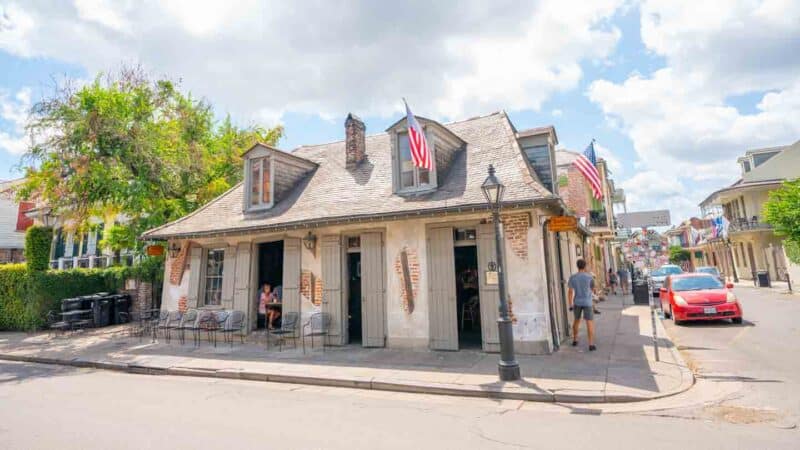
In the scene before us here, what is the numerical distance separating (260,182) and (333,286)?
174 inches

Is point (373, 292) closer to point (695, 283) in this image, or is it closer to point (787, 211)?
point (695, 283)

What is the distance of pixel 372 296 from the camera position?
9.78 meters

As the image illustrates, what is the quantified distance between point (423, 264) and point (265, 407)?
460 centimetres

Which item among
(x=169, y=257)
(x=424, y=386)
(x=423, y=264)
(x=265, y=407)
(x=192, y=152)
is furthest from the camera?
(x=192, y=152)

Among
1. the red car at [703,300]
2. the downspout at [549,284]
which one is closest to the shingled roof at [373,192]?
the downspout at [549,284]

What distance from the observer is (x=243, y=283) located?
11.4 m

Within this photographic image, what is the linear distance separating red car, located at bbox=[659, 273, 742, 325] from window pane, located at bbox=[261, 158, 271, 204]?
12402mm

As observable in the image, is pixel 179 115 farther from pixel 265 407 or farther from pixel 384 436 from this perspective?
pixel 384 436

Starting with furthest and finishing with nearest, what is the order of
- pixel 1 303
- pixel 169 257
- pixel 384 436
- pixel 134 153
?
1. pixel 1 303
2. pixel 134 153
3. pixel 169 257
4. pixel 384 436

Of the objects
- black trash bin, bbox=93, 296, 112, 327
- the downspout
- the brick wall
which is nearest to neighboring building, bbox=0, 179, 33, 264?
black trash bin, bbox=93, 296, 112, 327

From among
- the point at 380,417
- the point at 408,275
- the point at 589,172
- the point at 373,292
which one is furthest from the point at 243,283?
the point at 589,172

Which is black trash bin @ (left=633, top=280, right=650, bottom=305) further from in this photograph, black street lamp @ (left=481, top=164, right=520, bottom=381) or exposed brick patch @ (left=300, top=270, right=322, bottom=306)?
exposed brick patch @ (left=300, top=270, right=322, bottom=306)

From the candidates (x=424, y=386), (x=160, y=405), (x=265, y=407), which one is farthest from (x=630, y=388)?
(x=160, y=405)

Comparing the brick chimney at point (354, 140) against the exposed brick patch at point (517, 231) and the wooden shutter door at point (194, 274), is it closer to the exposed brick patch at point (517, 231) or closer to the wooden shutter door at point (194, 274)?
the wooden shutter door at point (194, 274)
